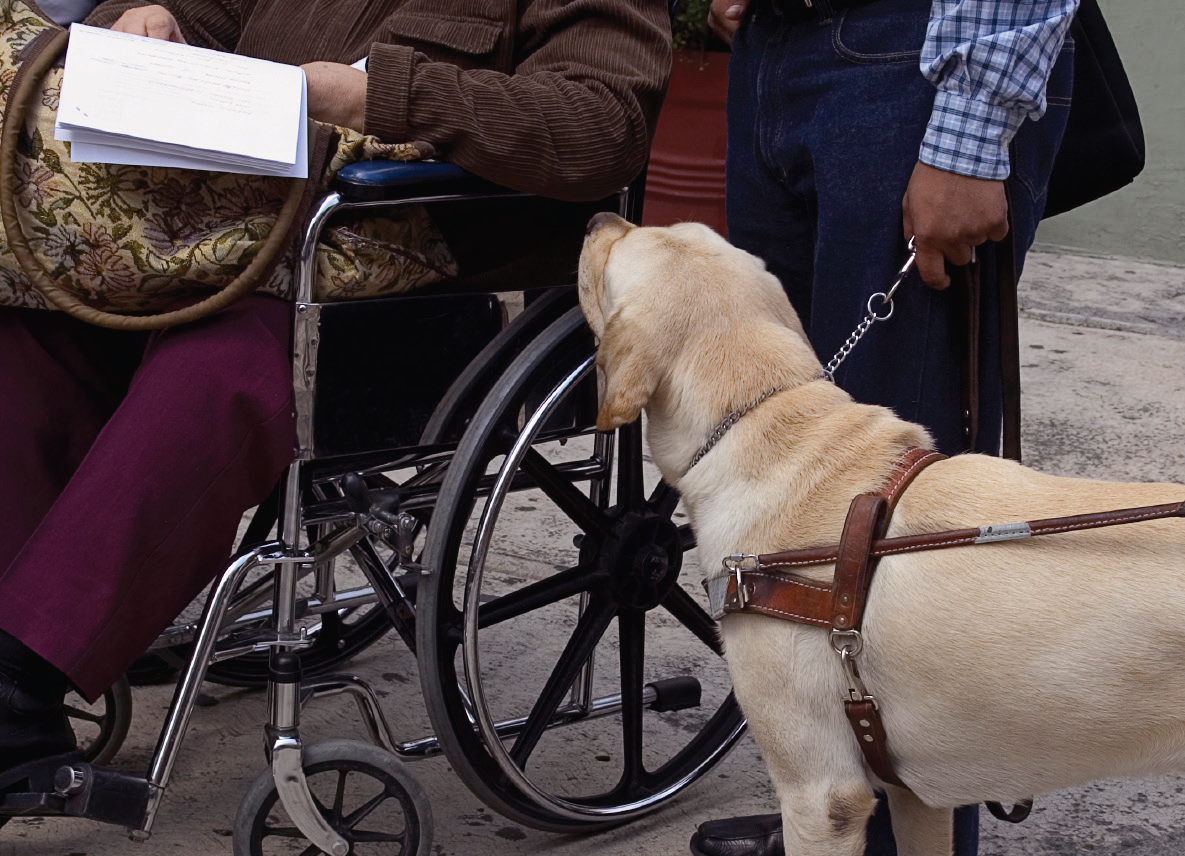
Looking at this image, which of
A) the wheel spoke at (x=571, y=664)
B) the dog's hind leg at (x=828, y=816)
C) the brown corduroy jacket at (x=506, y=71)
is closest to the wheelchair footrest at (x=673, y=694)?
the wheel spoke at (x=571, y=664)

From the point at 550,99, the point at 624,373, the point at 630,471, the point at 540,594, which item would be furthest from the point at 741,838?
the point at 550,99

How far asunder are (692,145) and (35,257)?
421 centimetres

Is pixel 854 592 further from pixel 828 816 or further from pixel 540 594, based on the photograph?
pixel 540 594

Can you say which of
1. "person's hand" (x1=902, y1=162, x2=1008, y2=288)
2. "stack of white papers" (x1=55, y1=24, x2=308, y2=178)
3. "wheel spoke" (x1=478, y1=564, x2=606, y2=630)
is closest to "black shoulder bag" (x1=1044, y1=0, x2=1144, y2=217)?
"person's hand" (x1=902, y1=162, x2=1008, y2=288)

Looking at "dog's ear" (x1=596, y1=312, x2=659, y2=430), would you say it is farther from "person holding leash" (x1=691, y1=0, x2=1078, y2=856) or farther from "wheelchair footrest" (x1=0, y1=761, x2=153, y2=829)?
"wheelchair footrest" (x1=0, y1=761, x2=153, y2=829)

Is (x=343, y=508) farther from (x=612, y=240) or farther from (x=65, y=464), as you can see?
(x=612, y=240)

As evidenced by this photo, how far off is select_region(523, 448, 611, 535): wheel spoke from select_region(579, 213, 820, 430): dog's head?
14.5 inches

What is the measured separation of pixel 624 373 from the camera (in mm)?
1876

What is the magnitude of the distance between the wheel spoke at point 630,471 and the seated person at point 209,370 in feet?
1.45

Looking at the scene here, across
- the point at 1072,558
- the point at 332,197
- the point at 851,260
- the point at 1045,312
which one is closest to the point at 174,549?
the point at 332,197

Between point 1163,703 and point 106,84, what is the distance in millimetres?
1618

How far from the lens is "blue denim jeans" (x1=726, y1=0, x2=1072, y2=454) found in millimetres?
1984

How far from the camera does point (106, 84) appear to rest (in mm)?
1873

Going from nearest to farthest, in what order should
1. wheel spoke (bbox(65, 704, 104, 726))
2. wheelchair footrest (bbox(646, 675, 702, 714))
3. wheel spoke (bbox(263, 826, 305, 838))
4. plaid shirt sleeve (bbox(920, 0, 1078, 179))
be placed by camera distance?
plaid shirt sleeve (bbox(920, 0, 1078, 179)) < wheel spoke (bbox(263, 826, 305, 838)) < wheel spoke (bbox(65, 704, 104, 726)) < wheelchair footrest (bbox(646, 675, 702, 714))
